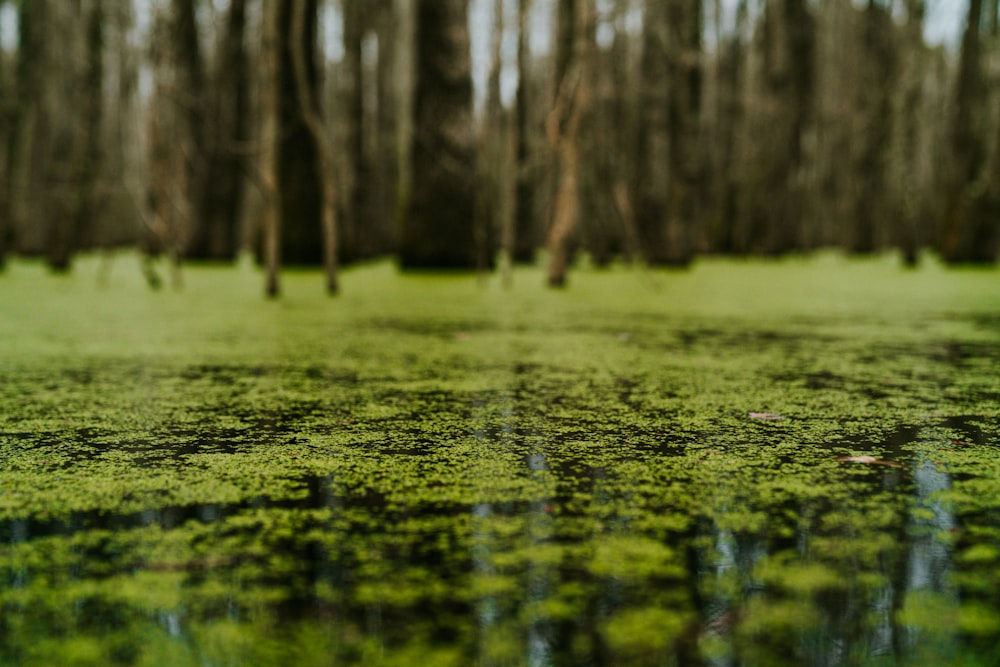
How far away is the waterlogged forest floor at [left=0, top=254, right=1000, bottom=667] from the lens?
2.23 ft

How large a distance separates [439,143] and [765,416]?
19.0 feet

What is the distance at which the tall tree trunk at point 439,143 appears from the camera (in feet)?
23.2

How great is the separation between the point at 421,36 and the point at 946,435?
20.6 feet

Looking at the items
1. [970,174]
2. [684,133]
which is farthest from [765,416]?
[970,174]

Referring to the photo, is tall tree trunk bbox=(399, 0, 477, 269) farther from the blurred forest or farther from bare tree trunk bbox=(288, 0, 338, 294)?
bare tree trunk bbox=(288, 0, 338, 294)

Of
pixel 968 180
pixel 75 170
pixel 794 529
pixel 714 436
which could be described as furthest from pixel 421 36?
pixel 794 529

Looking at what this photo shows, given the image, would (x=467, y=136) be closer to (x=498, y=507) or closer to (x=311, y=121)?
(x=311, y=121)

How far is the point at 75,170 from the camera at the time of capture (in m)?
6.20

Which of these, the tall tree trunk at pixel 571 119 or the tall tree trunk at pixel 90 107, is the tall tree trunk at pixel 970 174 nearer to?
the tall tree trunk at pixel 571 119

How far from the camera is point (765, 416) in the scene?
1580 mm

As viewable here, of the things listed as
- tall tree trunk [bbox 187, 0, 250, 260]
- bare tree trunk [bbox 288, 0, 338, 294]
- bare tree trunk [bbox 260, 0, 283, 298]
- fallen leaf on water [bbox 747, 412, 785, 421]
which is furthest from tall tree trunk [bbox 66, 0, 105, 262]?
fallen leaf on water [bbox 747, 412, 785, 421]

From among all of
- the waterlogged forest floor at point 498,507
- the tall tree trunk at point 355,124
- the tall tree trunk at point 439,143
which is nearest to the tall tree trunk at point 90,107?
the tall tree trunk at point 439,143

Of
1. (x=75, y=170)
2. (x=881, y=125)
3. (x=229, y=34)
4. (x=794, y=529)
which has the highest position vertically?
(x=229, y=34)

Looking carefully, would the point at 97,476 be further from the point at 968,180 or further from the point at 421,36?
the point at 968,180
